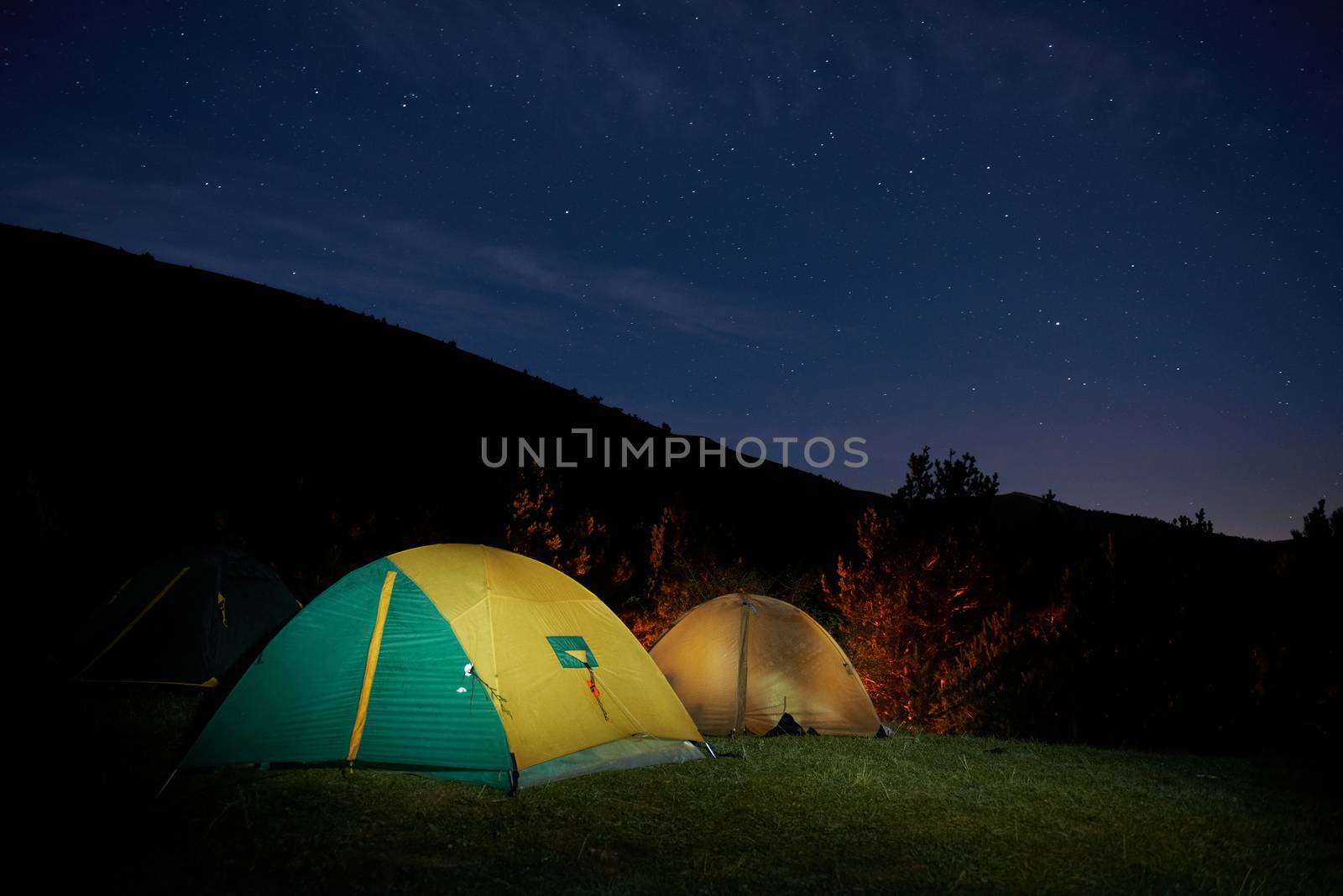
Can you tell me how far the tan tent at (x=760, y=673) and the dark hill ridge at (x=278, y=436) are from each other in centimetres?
1046

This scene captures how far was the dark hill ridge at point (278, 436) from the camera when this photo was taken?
20.9 m

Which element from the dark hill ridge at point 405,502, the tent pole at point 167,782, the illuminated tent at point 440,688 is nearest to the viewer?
the tent pole at point 167,782

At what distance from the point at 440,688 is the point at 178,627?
5958 millimetres

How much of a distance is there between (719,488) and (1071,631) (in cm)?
3717

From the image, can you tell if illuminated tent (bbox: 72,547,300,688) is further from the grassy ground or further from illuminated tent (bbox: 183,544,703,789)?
the grassy ground

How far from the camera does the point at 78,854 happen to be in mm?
4555

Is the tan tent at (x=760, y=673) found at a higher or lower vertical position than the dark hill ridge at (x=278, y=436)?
lower

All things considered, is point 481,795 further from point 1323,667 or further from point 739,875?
point 1323,667

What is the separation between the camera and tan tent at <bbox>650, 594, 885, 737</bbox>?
987cm

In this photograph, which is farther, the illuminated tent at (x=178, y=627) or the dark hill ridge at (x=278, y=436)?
the dark hill ridge at (x=278, y=436)

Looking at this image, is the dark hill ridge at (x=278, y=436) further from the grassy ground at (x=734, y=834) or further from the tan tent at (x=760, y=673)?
the grassy ground at (x=734, y=834)

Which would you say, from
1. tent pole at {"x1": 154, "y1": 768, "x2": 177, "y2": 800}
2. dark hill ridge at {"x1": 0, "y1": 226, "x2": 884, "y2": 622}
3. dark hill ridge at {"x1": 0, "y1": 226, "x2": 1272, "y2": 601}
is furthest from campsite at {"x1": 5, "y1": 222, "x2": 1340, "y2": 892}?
dark hill ridge at {"x1": 0, "y1": 226, "x2": 1272, "y2": 601}

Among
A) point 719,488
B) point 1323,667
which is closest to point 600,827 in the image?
point 1323,667

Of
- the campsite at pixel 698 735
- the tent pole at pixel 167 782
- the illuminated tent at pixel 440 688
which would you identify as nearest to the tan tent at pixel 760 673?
the campsite at pixel 698 735
